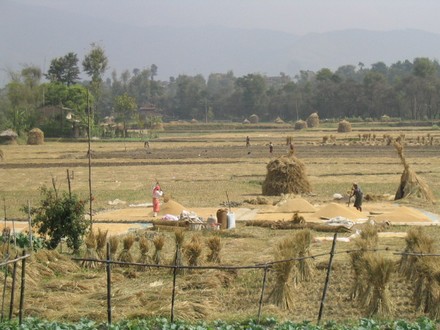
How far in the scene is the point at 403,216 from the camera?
23.7m

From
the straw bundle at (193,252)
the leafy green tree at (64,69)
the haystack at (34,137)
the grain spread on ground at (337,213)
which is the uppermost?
the leafy green tree at (64,69)

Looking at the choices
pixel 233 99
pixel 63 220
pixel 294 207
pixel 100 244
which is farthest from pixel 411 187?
pixel 233 99

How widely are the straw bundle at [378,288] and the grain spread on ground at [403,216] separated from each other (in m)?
10.1

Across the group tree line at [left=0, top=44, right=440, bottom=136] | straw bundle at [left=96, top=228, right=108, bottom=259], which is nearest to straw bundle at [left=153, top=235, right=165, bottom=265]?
straw bundle at [left=96, top=228, right=108, bottom=259]

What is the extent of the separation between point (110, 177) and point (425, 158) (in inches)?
761

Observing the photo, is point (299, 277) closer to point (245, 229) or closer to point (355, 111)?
point (245, 229)

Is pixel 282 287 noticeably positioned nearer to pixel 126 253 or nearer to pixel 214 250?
pixel 214 250

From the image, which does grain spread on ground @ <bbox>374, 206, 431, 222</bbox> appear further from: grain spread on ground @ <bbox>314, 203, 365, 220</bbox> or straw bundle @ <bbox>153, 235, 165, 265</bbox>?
straw bundle @ <bbox>153, 235, 165, 265</bbox>

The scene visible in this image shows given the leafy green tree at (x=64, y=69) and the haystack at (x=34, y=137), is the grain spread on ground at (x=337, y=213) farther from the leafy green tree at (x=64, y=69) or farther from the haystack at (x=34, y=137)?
the leafy green tree at (x=64, y=69)

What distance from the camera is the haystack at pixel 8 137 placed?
7000cm

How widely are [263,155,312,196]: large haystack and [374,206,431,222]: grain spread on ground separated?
637 cm

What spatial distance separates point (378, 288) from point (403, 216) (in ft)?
35.6

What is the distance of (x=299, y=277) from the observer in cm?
1540

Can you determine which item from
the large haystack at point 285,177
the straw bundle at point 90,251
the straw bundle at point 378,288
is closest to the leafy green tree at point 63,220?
the straw bundle at point 90,251
